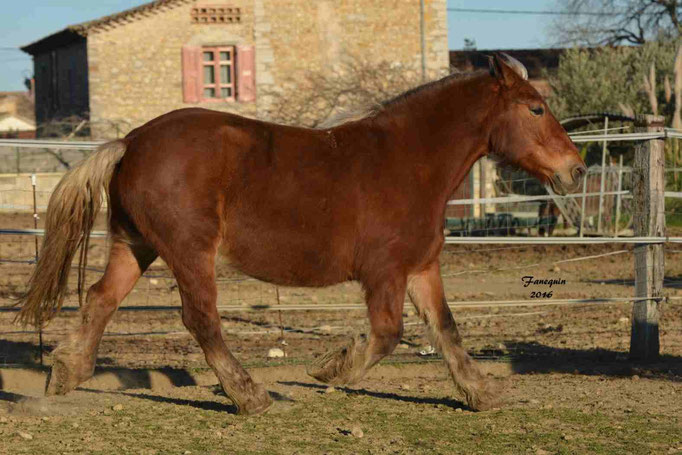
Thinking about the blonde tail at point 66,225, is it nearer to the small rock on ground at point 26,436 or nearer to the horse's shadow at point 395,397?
the small rock on ground at point 26,436

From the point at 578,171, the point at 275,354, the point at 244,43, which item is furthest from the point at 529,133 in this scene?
the point at 244,43

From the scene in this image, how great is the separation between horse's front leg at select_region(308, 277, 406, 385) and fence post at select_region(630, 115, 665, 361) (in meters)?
2.91

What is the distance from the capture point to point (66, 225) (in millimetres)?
5180

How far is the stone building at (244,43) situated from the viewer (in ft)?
97.2

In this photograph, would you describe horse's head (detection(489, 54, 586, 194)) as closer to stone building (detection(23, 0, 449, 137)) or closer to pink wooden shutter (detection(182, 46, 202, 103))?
stone building (detection(23, 0, 449, 137))

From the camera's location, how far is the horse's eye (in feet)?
18.1

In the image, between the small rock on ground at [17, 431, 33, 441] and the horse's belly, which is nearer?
the small rock on ground at [17, 431, 33, 441]

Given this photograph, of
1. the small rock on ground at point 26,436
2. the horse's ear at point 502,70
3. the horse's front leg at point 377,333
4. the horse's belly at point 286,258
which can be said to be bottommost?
the small rock on ground at point 26,436

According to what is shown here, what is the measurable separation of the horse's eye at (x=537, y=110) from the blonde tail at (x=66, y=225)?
238 cm

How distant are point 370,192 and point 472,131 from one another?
81cm

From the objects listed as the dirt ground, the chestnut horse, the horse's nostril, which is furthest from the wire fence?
the horse's nostril

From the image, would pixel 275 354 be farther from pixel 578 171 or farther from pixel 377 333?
pixel 578 171

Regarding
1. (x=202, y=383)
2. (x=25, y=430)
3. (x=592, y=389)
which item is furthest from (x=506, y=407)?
(x=25, y=430)

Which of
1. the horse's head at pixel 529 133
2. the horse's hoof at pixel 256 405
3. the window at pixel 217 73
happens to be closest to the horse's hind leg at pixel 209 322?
the horse's hoof at pixel 256 405
